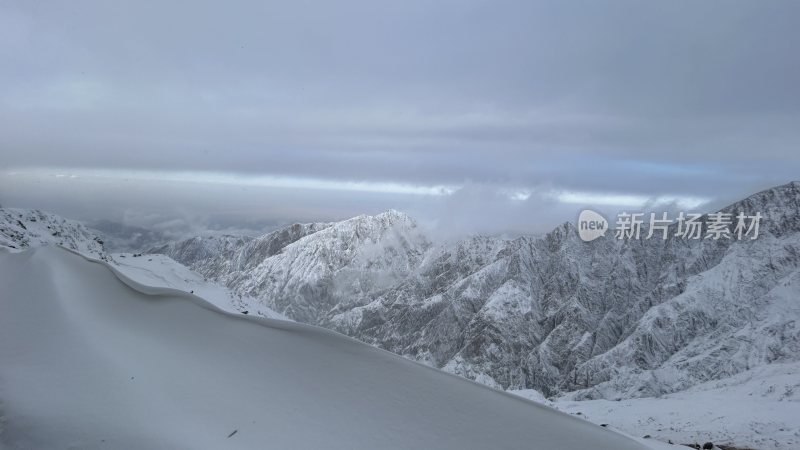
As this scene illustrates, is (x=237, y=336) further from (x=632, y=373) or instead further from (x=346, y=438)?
(x=632, y=373)

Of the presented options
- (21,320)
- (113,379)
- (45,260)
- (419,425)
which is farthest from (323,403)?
(45,260)

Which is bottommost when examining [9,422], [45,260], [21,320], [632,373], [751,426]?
[632,373]

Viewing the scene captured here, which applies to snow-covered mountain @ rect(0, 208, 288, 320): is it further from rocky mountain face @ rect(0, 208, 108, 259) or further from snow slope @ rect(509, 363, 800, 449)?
snow slope @ rect(509, 363, 800, 449)

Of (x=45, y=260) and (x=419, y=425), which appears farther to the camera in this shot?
(x=45, y=260)

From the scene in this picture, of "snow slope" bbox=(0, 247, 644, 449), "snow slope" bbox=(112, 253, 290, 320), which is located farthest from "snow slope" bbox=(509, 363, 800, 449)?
"snow slope" bbox=(112, 253, 290, 320)

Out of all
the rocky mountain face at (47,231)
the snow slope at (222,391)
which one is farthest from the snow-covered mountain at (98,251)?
the snow slope at (222,391)

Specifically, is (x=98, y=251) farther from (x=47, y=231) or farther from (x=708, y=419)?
(x=708, y=419)

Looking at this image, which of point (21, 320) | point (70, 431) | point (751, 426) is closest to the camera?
point (70, 431)

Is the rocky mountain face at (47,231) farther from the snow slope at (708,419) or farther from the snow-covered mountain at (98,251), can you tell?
the snow slope at (708,419)
